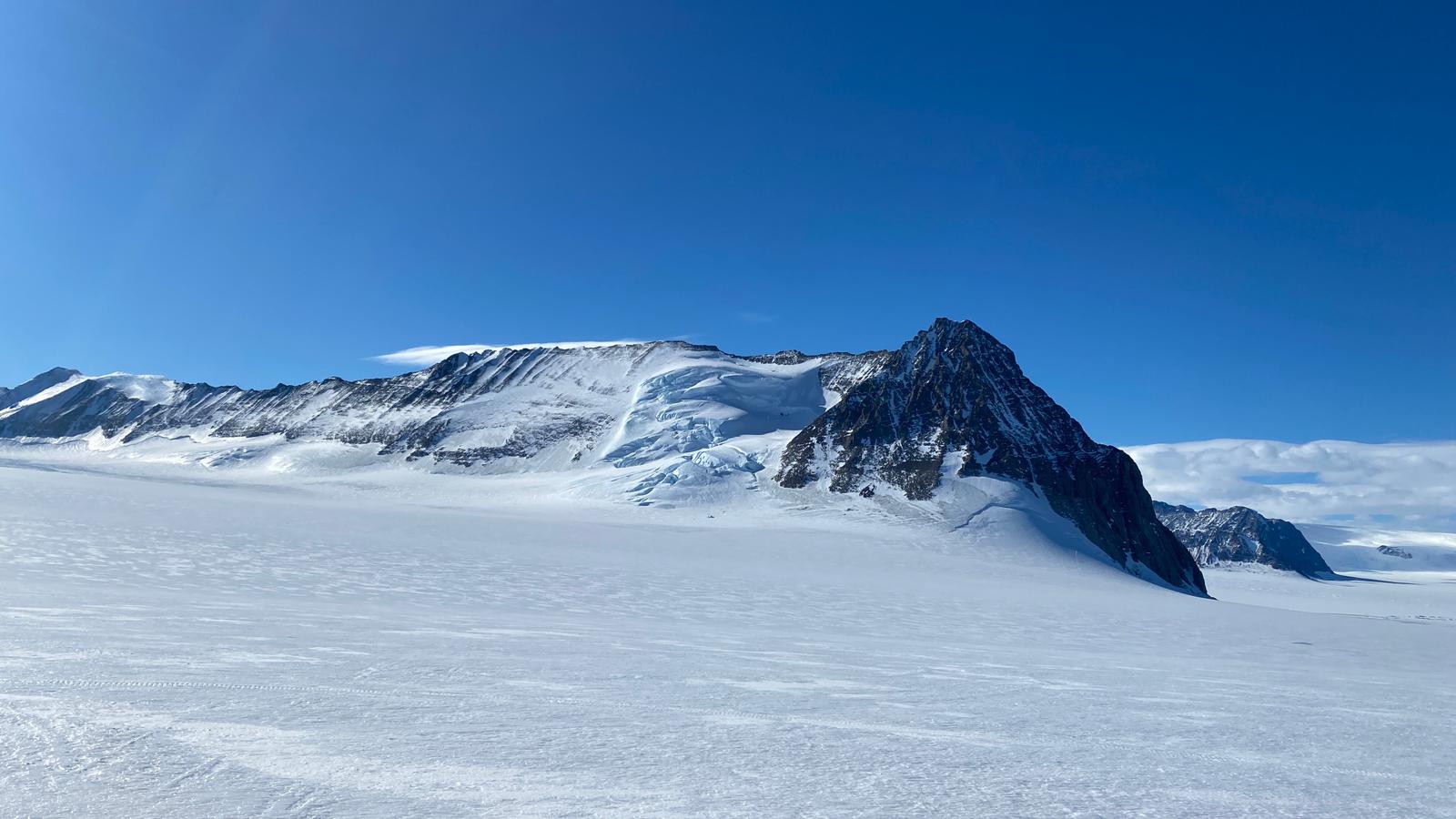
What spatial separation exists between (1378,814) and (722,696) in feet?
15.1

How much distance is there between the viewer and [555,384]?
106 metres

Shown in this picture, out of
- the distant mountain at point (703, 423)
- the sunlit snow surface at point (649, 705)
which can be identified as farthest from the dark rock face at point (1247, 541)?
the sunlit snow surface at point (649, 705)

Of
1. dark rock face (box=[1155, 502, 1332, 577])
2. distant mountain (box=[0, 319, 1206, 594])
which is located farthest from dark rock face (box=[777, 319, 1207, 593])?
dark rock face (box=[1155, 502, 1332, 577])

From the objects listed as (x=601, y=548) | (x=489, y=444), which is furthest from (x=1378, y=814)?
(x=489, y=444)

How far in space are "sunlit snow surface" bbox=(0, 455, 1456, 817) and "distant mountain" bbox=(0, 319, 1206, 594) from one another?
1505 inches

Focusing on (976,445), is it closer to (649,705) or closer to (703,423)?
(703,423)

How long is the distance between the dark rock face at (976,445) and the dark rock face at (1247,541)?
116158mm

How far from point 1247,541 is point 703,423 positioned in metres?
142

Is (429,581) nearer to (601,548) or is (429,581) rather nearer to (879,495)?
(601,548)

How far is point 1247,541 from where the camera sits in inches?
6614

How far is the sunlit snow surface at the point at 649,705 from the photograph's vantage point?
435 centimetres

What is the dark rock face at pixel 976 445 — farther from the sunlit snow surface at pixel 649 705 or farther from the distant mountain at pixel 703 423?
the sunlit snow surface at pixel 649 705

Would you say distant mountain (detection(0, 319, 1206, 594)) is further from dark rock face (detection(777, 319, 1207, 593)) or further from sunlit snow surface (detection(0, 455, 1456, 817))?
sunlit snow surface (detection(0, 455, 1456, 817))

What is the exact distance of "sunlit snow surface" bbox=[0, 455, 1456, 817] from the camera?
4348mm
